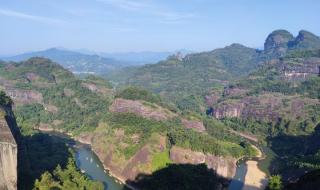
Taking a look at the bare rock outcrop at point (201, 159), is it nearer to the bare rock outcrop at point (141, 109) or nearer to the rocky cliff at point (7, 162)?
the bare rock outcrop at point (141, 109)

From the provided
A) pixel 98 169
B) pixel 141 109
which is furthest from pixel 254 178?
pixel 98 169

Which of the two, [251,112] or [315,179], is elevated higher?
[315,179]

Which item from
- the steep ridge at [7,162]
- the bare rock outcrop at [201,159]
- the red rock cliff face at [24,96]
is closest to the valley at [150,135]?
the bare rock outcrop at [201,159]

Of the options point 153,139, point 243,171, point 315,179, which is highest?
point 315,179

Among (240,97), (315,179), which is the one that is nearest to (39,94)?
(240,97)

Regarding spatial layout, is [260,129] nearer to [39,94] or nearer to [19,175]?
[39,94]

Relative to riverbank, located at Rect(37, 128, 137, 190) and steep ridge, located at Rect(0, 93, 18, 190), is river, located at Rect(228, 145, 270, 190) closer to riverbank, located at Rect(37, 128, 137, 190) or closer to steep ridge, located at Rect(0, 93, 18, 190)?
riverbank, located at Rect(37, 128, 137, 190)

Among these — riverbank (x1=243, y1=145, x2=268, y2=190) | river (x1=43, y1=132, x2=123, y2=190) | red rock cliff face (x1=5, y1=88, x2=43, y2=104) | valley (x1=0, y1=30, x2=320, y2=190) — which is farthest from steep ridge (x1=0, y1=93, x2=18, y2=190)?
red rock cliff face (x1=5, y1=88, x2=43, y2=104)
